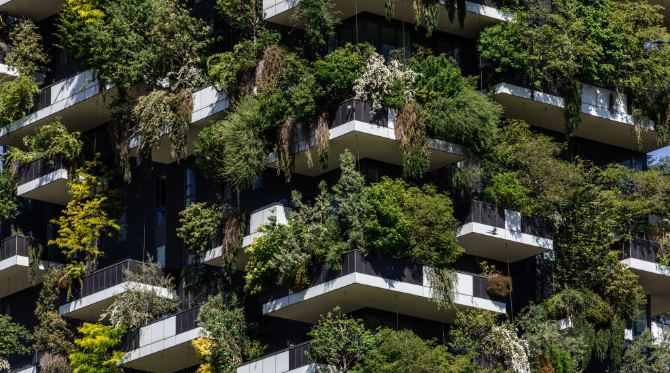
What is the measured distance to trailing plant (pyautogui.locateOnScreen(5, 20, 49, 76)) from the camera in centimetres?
7525

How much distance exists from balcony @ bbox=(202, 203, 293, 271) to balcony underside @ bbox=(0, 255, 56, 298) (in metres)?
11.1

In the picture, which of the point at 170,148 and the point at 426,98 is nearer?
the point at 426,98

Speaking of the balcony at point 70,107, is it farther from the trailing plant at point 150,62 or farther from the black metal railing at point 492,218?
the black metal railing at point 492,218

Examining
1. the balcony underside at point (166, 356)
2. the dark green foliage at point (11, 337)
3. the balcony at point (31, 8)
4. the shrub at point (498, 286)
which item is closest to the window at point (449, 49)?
the shrub at point (498, 286)

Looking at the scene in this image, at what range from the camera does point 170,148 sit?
6969 cm

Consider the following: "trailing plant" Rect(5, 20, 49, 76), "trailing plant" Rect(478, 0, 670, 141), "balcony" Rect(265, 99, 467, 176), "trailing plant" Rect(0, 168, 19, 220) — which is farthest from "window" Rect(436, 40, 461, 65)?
"trailing plant" Rect(0, 168, 19, 220)

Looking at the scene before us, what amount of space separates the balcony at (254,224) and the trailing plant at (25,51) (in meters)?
14.8

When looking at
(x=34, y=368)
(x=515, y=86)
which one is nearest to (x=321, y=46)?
(x=515, y=86)

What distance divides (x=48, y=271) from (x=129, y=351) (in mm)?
7525

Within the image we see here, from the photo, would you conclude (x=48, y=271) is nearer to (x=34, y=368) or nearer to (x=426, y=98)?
(x=34, y=368)

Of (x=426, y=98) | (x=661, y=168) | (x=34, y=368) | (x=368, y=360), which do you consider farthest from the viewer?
(x=34, y=368)

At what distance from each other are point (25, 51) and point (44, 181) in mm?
6145

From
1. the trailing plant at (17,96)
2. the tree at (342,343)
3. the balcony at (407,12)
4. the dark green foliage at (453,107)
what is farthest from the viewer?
the trailing plant at (17,96)

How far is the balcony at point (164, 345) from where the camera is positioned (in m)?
65.9
